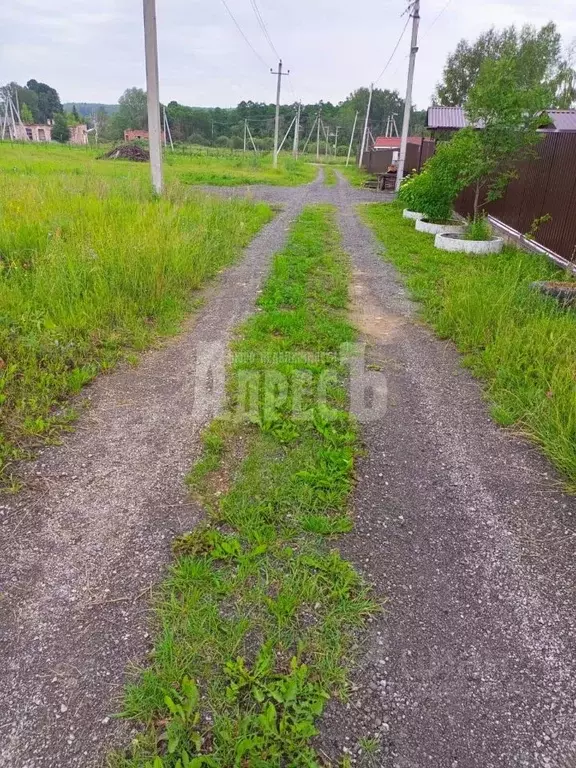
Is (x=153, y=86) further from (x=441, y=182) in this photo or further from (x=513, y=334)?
(x=513, y=334)

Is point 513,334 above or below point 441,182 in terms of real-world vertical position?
below

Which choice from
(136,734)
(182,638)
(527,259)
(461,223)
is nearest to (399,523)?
(182,638)

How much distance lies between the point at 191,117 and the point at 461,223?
2319 inches

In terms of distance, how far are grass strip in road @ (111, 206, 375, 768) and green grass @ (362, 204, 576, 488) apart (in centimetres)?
113

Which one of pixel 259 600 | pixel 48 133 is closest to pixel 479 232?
pixel 259 600

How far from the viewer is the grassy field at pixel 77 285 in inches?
123

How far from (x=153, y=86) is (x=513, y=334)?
310 inches

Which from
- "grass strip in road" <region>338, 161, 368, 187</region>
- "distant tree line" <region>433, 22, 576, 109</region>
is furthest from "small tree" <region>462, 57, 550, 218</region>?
"distant tree line" <region>433, 22, 576, 109</region>

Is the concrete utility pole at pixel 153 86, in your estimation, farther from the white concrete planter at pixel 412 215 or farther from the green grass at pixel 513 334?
the white concrete planter at pixel 412 215

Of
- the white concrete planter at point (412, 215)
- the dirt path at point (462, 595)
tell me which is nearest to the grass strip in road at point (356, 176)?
the white concrete planter at point (412, 215)

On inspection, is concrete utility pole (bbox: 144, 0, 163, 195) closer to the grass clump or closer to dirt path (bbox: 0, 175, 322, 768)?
the grass clump

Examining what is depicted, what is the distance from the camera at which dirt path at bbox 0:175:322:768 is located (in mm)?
1436

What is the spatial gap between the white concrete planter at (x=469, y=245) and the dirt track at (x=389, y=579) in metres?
4.92

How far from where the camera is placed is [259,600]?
1.81 meters
